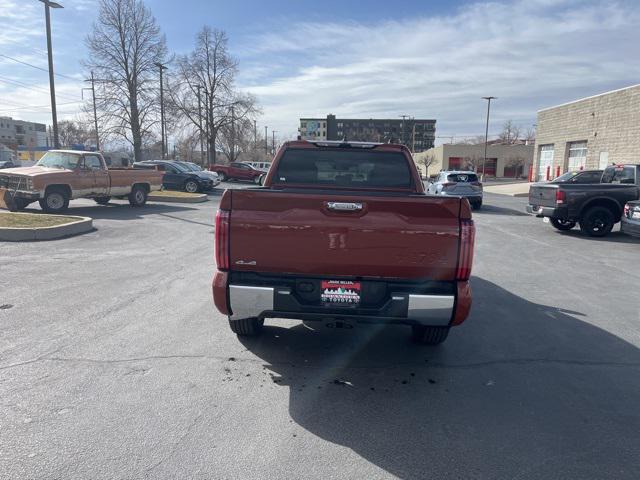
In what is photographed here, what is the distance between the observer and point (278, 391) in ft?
12.6

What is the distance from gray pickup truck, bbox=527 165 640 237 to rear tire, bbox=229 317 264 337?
1095cm

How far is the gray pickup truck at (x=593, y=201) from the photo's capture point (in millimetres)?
12641

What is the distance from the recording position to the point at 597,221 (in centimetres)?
1291

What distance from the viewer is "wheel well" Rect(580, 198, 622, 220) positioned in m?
12.7

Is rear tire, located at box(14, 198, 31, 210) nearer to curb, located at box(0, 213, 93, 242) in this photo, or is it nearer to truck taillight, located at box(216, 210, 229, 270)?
curb, located at box(0, 213, 93, 242)

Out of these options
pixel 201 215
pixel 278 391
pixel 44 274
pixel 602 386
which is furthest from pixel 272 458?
pixel 201 215

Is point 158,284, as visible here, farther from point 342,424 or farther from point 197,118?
point 197,118

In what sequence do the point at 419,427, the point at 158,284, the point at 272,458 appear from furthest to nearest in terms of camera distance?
the point at 158,284 → the point at 419,427 → the point at 272,458

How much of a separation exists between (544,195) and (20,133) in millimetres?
150505

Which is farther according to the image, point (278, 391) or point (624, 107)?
point (624, 107)

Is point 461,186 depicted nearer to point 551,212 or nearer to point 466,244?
point 551,212

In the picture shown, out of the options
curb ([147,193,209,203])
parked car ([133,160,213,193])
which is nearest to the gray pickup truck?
curb ([147,193,209,203])

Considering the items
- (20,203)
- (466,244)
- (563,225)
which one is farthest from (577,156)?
(466,244)

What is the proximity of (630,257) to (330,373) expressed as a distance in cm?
904
